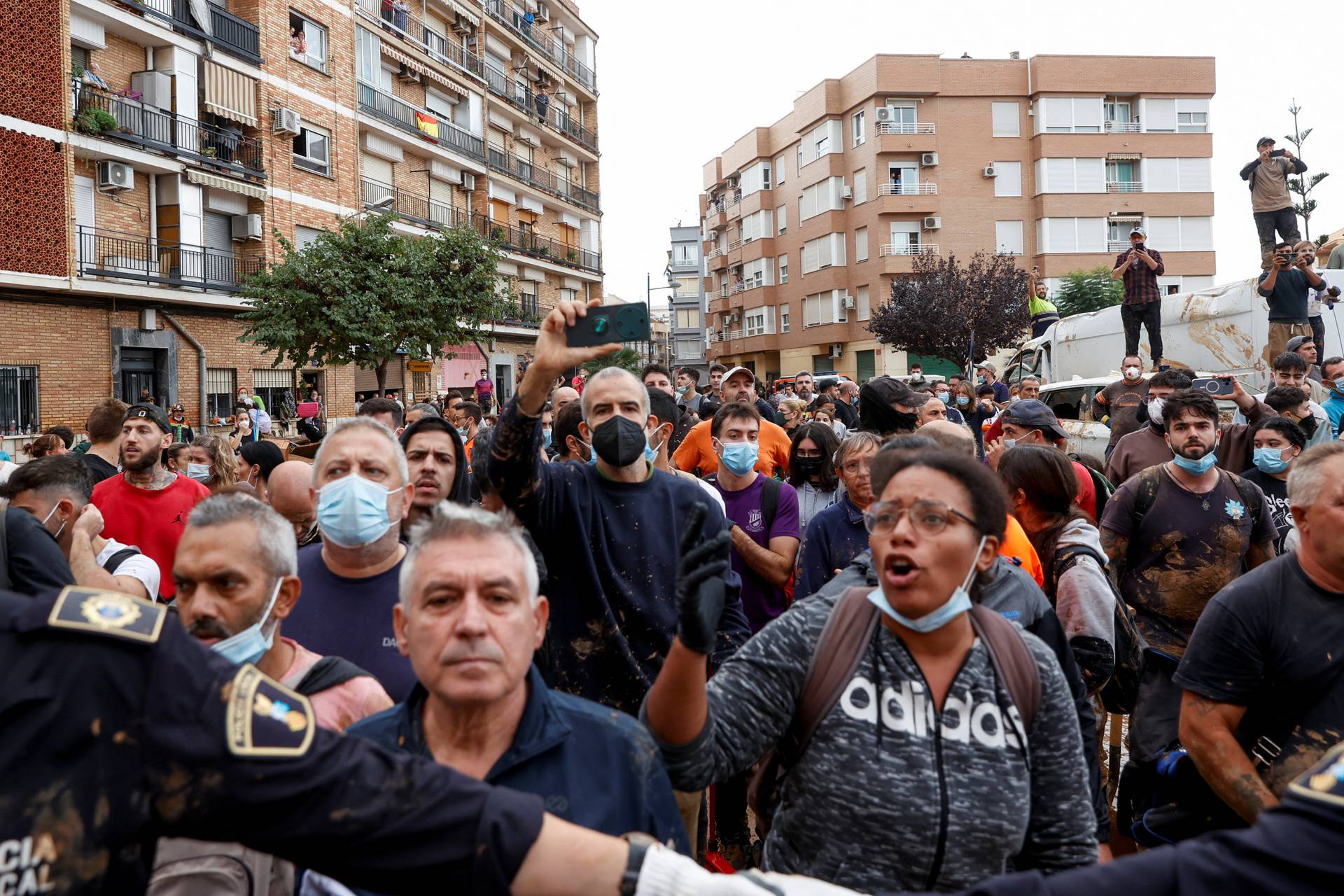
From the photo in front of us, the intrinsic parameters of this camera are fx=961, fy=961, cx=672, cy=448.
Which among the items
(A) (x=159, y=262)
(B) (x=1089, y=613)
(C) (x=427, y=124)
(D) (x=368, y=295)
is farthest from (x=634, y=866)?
(C) (x=427, y=124)

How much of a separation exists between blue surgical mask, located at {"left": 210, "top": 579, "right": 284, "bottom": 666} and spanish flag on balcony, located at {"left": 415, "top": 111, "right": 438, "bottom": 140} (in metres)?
34.7

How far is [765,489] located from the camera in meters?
5.22

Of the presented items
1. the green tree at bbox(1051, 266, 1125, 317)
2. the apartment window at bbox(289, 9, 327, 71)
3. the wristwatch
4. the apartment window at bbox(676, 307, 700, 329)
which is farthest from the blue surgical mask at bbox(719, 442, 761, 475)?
the apartment window at bbox(676, 307, 700, 329)

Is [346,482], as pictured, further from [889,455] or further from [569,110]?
[569,110]

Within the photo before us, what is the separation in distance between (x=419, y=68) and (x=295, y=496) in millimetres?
33252

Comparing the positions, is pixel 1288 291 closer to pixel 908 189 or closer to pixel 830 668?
pixel 830 668

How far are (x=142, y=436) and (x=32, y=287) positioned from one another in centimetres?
1908

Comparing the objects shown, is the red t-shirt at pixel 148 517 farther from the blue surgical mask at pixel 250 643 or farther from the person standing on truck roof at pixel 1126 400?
the person standing on truck roof at pixel 1126 400

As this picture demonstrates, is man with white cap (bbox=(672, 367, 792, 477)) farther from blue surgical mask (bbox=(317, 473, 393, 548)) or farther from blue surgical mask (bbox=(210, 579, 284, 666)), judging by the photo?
blue surgical mask (bbox=(210, 579, 284, 666))

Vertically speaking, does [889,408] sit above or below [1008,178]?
below

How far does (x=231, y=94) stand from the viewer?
25.6 meters

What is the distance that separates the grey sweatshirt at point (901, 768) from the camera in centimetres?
213

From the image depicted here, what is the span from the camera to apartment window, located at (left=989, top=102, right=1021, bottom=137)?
148 ft

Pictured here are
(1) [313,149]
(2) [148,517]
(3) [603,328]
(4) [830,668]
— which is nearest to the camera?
(4) [830,668]
